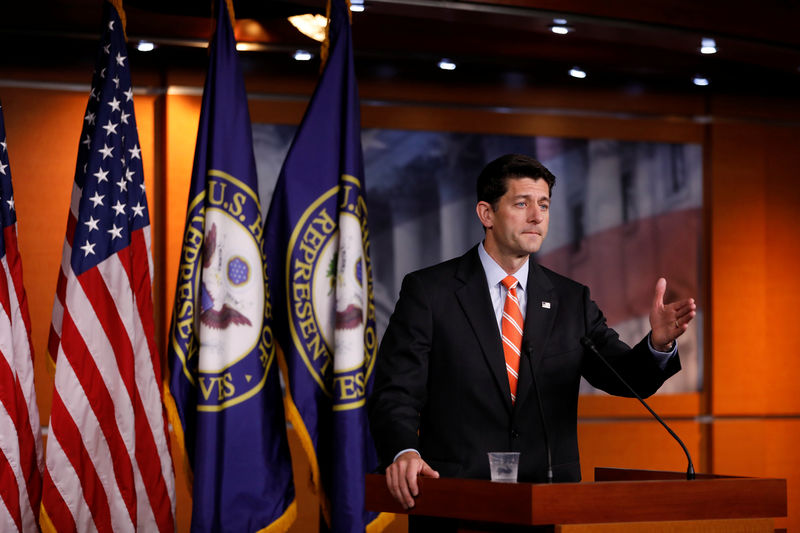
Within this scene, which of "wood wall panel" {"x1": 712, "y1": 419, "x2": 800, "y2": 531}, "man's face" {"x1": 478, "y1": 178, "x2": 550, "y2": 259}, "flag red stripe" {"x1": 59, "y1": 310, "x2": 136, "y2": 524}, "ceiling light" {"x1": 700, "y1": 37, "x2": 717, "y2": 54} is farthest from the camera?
"wood wall panel" {"x1": 712, "y1": 419, "x2": 800, "y2": 531}

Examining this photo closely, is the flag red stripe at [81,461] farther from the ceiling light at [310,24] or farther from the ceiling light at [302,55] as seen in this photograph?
the ceiling light at [302,55]

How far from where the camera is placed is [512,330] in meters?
3.04

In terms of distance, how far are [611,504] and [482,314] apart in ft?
3.22

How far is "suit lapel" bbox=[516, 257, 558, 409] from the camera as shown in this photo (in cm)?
292

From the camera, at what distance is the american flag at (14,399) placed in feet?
12.3

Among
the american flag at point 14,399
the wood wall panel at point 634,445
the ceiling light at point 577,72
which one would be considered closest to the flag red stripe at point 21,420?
the american flag at point 14,399

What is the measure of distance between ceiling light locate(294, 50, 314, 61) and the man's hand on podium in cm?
318

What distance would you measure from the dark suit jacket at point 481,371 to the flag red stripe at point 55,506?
62.2 inches

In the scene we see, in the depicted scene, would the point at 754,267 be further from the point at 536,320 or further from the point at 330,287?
the point at 536,320

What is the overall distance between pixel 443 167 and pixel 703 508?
3.58 metres

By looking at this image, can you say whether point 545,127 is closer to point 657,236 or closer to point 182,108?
point 657,236

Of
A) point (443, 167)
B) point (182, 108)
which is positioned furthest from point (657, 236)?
point (182, 108)

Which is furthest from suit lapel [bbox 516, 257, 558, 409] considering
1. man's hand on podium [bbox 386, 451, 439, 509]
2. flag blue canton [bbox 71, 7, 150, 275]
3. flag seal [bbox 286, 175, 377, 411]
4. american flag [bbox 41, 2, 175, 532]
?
flag blue canton [bbox 71, 7, 150, 275]

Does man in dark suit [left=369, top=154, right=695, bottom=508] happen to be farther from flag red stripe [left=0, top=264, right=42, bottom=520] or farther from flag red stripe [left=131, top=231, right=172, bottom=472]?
flag red stripe [left=0, top=264, right=42, bottom=520]
